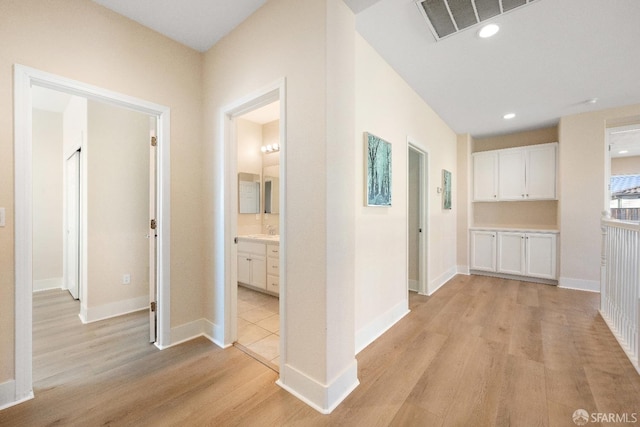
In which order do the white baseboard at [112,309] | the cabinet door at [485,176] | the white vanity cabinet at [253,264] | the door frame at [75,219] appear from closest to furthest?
the white baseboard at [112,309]
the door frame at [75,219]
the white vanity cabinet at [253,264]
the cabinet door at [485,176]

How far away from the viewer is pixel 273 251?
3586mm

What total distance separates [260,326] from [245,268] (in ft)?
4.68

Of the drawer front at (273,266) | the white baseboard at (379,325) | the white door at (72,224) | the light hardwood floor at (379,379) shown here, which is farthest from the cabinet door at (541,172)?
the white door at (72,224)

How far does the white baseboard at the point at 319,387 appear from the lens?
1.56 metres

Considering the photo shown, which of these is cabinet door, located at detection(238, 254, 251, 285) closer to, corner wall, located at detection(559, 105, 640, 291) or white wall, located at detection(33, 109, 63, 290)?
white wall, located at detection(33, 109, 63, 290)

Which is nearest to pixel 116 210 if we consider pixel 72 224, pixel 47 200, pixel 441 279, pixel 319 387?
pixel 72 224

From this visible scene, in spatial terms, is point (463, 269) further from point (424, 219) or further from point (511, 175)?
point (424, 219)

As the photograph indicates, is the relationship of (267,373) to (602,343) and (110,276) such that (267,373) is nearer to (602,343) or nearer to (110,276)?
(110,276)

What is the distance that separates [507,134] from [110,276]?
266 inches

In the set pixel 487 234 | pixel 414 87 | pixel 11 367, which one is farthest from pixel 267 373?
pixel 487 234

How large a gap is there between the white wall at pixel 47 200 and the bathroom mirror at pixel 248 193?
278 cm

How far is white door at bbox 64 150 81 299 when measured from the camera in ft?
10.9

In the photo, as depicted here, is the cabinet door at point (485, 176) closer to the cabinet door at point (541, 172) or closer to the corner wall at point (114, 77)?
the cabinet door at point (541, 172)

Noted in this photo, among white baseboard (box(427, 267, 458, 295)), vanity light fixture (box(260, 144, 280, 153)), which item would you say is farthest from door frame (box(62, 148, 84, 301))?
white baseboard (box(427, 267, 458, 295))
